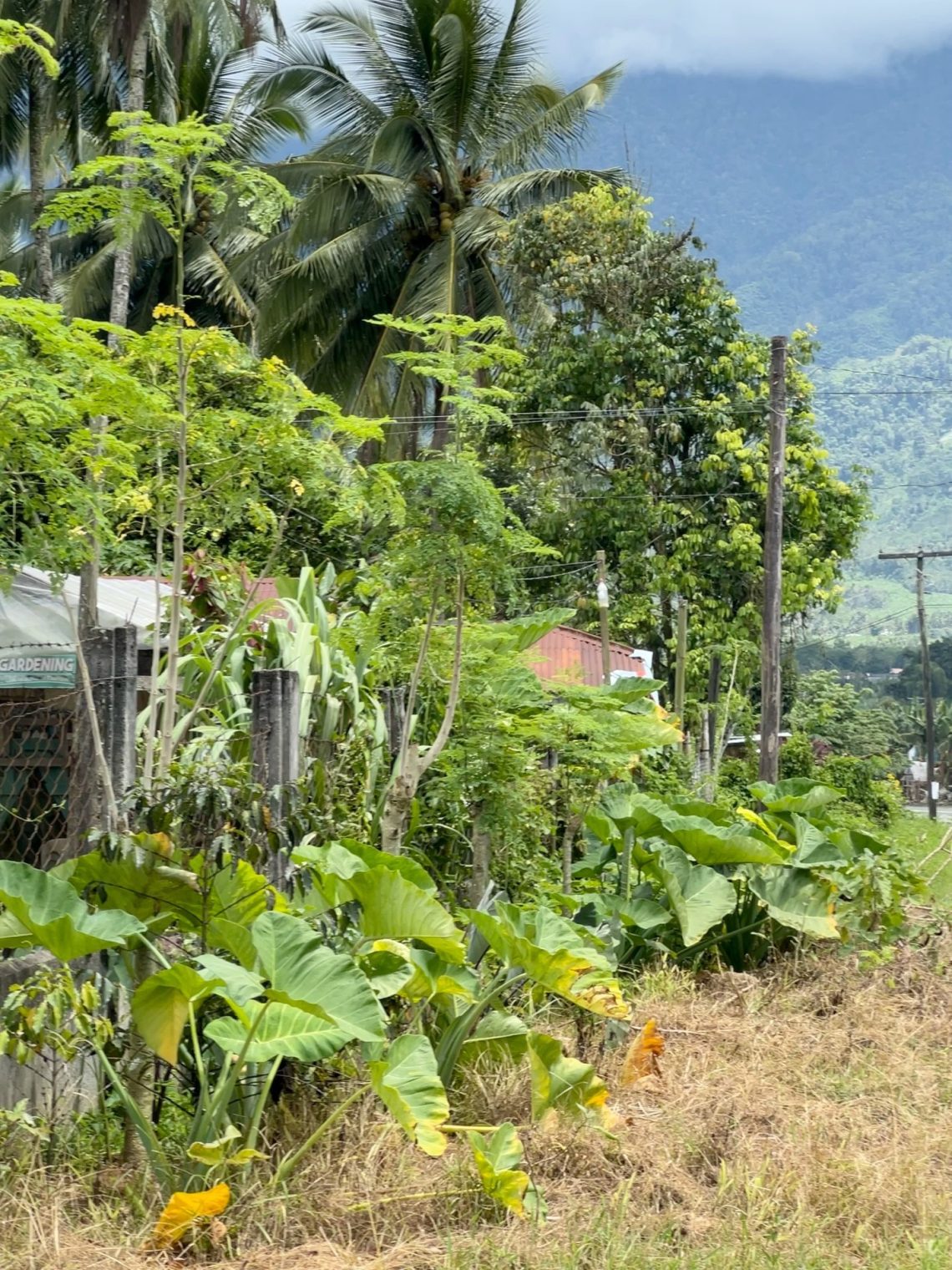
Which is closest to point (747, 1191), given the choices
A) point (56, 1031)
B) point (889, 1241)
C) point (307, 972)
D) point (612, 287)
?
point (889, 1241)

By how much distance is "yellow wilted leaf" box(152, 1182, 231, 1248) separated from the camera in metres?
4.03

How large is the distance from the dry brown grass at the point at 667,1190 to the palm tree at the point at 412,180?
1711 cm

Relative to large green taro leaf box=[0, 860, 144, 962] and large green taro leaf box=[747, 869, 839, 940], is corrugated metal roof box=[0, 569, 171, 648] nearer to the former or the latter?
large green taro leaf box=[0, 860, 144, 962]

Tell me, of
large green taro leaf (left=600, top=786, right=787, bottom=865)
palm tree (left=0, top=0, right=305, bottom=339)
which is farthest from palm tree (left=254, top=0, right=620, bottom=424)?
large green taro leaf (left=600, top=786, right=787, bottom=865)

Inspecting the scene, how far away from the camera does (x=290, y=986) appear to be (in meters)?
4.34

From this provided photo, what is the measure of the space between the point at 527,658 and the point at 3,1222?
210 inches

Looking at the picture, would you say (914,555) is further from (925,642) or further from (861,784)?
(861,784)

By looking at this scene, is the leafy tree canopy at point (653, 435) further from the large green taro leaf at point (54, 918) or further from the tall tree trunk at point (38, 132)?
the large green taro leaf at point (54, 918)

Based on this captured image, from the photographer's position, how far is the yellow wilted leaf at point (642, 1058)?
576cm

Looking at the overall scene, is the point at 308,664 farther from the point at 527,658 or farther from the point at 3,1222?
the point at 3,1222

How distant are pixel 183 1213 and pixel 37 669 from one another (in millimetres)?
3378

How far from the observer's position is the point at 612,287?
70.0 feet

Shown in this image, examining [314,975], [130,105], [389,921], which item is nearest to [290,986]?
[314,975]

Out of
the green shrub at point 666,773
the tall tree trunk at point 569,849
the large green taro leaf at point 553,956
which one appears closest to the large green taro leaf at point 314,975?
the large green taro leaf at point 553,956
